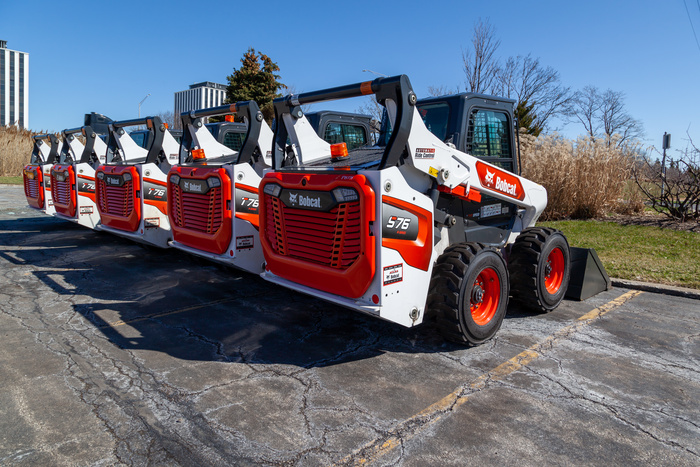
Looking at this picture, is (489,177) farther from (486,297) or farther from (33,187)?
(33,187)

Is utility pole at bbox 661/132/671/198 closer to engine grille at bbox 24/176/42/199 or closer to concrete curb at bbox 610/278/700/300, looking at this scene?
concrete curb at bbox 610/278/700/300

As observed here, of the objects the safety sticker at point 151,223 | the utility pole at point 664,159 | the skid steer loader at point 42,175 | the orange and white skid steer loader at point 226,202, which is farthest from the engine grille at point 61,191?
the utility pole at point 664,159

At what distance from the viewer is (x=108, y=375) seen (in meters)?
3.91

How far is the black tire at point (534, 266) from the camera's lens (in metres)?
5.40

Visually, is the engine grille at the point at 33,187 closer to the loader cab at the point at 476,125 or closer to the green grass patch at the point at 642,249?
the loader cab at the point at 476,125

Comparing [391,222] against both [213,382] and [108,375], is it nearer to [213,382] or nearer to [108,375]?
[213,382]

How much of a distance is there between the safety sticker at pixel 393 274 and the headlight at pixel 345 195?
624 mm

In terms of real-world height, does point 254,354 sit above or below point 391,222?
below

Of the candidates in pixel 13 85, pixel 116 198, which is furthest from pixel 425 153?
pixel 13 85

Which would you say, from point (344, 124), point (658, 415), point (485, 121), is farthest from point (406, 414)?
point (344, 124)

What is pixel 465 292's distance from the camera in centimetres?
430

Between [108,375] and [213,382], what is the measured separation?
871mm

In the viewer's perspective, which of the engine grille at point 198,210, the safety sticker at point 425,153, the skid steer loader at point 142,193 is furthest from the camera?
the skid steer loader at point 142,193

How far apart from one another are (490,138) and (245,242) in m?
3.13
